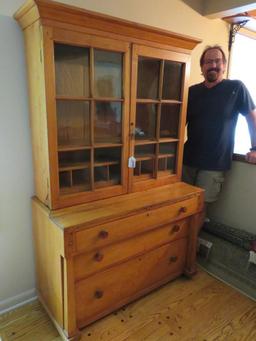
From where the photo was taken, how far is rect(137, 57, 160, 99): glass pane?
1.61 metres

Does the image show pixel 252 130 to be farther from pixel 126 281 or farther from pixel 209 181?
pixel 126 281

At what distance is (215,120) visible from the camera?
2043 mm

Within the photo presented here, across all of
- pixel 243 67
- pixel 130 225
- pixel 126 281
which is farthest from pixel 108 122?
pixel 243 67

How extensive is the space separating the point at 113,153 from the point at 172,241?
0.76 m

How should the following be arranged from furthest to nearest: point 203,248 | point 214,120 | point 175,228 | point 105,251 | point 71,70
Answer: point 203,248 → point 214,120 → point 175,228 → point 105,251 → point 71,70

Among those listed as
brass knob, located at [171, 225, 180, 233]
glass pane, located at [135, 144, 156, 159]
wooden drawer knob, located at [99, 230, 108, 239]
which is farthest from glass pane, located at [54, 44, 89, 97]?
brass knob, located at [171, 225, 180, 233]

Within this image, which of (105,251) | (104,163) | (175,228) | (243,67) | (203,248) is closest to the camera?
(105,251)

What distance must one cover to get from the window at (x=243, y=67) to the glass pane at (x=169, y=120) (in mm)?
854

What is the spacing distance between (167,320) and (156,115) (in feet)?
4.33

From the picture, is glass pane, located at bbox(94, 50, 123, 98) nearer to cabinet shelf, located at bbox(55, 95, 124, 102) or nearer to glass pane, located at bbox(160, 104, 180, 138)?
cabinet shelf, located at bbox(55, 95, 124, 102)

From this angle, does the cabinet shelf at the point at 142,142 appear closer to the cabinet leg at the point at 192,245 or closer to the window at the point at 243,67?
the cabinet leg at the point at 192,245

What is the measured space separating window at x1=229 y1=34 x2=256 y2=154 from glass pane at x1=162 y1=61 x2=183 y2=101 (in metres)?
0.96

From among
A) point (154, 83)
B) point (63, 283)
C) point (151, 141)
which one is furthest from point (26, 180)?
point (154, 83)

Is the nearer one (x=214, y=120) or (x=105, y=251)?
(x=105, y=251)
